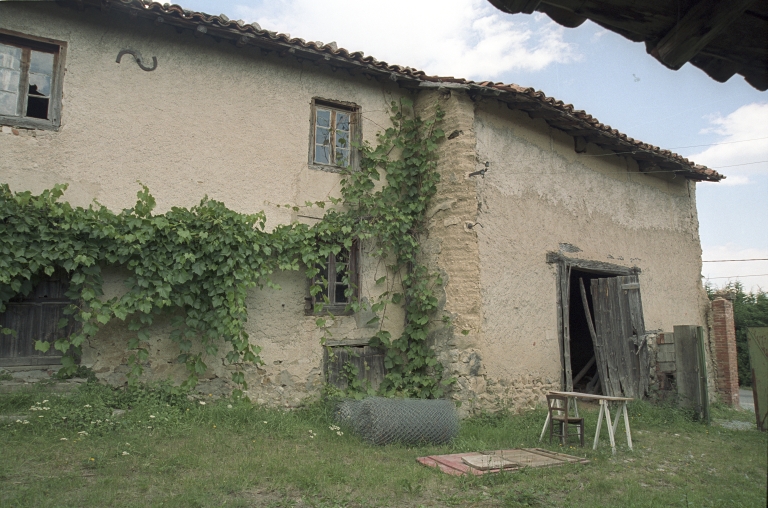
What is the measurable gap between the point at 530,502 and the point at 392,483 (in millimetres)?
1200

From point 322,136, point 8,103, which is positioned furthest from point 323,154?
point 8,103

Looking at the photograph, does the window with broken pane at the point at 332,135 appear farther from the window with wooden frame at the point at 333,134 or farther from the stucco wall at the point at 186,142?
the stucco wall at the point at 186,142

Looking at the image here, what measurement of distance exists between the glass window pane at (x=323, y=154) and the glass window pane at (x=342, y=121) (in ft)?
1.36

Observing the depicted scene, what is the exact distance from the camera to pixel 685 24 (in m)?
1.84

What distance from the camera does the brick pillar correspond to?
1191 centimetres

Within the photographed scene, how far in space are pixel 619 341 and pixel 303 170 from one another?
20.1 feet

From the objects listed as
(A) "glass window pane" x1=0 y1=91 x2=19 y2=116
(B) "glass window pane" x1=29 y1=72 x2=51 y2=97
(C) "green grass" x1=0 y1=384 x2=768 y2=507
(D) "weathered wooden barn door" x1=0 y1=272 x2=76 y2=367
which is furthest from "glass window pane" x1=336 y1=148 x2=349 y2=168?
(A) "glass window pane" x1=0 y1=91 x2=19 y2=116

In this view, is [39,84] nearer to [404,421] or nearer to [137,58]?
[137,58]

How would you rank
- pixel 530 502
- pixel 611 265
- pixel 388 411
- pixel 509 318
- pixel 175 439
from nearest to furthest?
1. pixel 530 502
2. pixel 175 439
3. pixel 388 411
4. pixel 509 318
5. pixel 611 265

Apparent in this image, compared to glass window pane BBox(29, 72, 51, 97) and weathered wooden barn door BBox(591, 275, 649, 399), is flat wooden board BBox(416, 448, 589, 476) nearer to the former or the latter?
weathered wooden barn door BBox(591, 275, 649, 399)

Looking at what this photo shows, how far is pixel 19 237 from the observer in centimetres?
615

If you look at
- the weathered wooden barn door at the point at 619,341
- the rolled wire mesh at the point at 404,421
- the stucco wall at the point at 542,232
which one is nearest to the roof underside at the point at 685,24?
the rolled wire mesh at the point at 404,421

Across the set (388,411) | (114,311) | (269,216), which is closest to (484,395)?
(388,411)

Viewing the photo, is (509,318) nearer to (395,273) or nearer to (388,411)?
(395,273)
